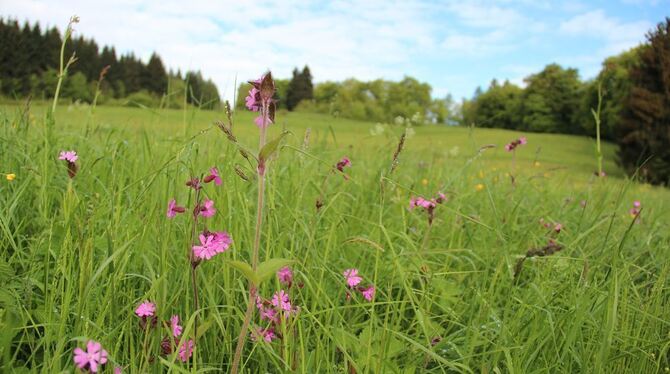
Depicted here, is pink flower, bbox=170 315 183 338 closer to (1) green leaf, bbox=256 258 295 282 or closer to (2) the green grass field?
(2) the green grass field

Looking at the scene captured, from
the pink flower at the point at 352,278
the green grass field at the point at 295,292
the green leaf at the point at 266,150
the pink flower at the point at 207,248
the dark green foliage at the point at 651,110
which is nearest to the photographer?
the green leaf at the point at 266,150

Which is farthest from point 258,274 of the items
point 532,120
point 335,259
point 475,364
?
point 532,120

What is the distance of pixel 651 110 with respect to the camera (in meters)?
14.6

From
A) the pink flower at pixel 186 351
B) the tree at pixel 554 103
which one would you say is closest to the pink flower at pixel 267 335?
the pink flower at pixel 186 351

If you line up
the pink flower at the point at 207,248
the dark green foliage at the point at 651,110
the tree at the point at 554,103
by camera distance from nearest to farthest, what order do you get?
1. the pink flower at the point at 207,248
2. the dark green foliage at the point at 651,110
3. the tree at the point at 554,103

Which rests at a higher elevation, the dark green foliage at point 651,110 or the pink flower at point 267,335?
the dark green foliage at point 651,110

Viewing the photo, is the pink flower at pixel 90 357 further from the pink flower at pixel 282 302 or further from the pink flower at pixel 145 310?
the pink flower at pixel 282 302

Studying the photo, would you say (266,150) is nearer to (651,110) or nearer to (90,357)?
(90,357)

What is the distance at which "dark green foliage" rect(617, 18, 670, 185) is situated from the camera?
14195mm

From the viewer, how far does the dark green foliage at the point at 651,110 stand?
14.2m

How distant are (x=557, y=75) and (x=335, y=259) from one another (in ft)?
160

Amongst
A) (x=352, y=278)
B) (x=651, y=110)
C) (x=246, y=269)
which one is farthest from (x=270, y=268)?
(x=651, y=110)

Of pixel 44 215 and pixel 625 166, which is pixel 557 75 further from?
pixel 44 215

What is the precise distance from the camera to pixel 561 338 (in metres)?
1.18
